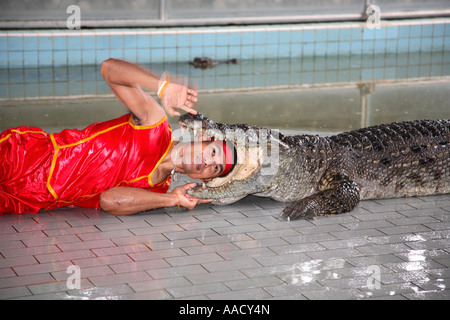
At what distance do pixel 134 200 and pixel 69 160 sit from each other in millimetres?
483

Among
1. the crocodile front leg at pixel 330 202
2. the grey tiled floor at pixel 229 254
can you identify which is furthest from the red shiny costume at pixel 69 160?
the crocodile front leg at pixel 330 202

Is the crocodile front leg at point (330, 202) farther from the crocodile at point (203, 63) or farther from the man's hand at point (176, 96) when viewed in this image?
the crocodile at point (203, 63)

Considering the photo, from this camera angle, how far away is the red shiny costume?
4281mm

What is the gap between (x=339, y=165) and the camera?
15.8 ft

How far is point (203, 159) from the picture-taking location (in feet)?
14.1

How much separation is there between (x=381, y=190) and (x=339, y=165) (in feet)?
1.26

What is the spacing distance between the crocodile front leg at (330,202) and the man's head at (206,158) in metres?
0.53

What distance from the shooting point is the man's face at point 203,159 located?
431cm

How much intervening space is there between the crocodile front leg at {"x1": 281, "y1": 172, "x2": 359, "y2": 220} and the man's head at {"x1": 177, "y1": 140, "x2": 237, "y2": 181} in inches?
20.8
